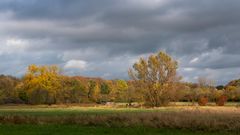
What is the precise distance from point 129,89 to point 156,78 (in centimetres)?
2437

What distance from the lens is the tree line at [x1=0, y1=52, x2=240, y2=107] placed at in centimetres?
10125

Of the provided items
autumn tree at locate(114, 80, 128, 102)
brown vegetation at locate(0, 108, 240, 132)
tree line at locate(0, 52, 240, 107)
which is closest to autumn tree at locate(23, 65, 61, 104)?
tree line at locate(0, 52, 240, 107)

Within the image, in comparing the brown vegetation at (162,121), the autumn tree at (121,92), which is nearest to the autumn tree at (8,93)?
the autumn tree at (121,92)

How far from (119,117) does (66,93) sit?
104 metres

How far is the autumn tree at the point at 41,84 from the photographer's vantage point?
126312mm

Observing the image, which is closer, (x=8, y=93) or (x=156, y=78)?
(x=156, y=78)

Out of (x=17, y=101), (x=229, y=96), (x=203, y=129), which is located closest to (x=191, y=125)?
(x=203, y=129)

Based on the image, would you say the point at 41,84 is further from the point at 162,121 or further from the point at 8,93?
the point at 162,121

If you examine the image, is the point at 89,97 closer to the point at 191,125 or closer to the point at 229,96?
the point at 229,96

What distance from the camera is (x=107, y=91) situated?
165000 mm

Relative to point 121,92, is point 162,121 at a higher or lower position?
lower

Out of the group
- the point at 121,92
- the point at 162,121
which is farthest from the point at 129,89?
the point at 162,121

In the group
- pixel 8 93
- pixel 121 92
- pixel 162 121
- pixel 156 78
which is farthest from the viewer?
pixel 121 92

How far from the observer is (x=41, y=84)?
12556 cm
